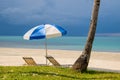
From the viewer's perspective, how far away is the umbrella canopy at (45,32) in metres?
20.3

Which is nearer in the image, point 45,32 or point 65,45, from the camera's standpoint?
point 45,32

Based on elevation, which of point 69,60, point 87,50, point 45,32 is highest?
point 45,32

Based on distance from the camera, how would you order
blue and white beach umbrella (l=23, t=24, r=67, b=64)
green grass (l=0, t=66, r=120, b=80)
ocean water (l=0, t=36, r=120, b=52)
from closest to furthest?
1. green grass (l=0, t=66, r=120, b=80)
2. blue and white beach umbrella (l=23, t=24, r=67, b=64)
3. ocean water (l=0, t=36, r=120, b=52)

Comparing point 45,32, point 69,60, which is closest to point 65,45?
point 69,60

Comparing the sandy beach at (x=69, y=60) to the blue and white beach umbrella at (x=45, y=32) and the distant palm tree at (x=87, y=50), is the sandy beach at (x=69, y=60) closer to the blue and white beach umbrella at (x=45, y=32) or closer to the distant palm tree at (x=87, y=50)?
the blue and white beach umbrella at (x=45, y=32)

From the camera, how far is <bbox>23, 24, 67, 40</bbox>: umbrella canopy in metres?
20.3

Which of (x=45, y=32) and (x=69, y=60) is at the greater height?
(x=45, y=32)

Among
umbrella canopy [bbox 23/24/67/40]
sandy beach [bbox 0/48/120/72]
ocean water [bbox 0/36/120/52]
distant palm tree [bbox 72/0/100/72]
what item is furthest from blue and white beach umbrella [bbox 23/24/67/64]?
ocean water [bbox 0/36/120/52]

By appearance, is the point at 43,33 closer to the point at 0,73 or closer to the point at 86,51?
the point at 86,51

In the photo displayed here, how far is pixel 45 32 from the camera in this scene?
2050 centimetres

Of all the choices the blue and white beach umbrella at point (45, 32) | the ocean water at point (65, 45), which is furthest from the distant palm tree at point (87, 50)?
the ocean water at point (65, 45)

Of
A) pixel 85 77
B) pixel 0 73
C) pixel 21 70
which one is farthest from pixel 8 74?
pixel 85 77

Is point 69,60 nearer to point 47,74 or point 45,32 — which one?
point 45,32

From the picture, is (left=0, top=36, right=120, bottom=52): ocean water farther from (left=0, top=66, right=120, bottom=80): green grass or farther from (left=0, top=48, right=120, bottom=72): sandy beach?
(left=0, top=66, right=120, bottom=80): green grass
